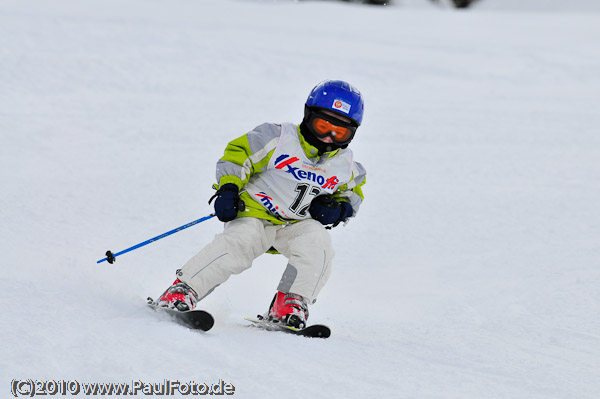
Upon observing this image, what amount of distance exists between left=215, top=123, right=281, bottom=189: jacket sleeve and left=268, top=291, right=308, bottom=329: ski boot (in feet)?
2.07

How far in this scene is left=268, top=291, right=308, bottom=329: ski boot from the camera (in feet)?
12.2

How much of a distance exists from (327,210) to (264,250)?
0.41m

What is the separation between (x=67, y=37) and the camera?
1089cm

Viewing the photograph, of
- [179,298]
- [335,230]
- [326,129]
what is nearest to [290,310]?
[179,298]

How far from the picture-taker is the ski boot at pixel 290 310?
3.73 meters

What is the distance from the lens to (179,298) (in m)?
3.56

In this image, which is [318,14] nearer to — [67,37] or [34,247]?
[67,37]

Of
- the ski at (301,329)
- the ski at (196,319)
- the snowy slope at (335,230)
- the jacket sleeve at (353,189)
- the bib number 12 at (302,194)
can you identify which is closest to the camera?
the snowy slope at (335,230)

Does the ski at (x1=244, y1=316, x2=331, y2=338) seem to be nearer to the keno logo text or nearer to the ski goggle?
the keno logo text

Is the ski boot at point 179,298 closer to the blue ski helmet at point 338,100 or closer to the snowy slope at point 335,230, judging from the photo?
the snowy slope at point 335,230

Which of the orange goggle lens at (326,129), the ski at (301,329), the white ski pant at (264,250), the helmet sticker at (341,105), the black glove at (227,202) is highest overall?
the helmet sticker at (341,105)

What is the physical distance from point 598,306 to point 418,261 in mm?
1602

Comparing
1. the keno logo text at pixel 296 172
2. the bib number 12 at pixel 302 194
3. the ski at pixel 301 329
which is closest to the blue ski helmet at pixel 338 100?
the keno logo text at pixel 296 172

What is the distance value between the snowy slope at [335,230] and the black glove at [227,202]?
0.57m
